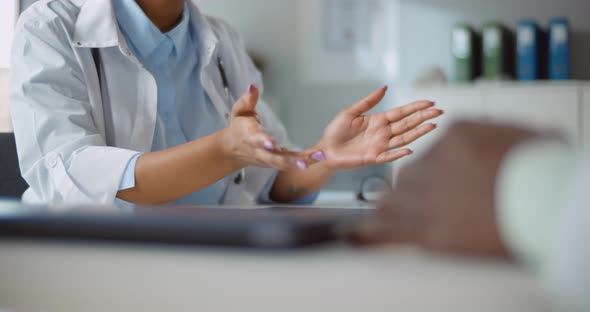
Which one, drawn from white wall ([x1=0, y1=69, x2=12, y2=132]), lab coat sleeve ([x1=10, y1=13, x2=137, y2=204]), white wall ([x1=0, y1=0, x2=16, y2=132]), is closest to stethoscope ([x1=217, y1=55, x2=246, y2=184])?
lab coat sleeve ([x1=10, y1=13, x2=137, y2=204])

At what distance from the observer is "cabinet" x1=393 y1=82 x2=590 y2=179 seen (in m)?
2.99

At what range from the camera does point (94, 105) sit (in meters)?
1.27

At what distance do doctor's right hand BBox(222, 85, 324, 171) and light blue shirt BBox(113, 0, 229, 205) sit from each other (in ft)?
2.02

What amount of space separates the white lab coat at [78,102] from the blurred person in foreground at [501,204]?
772 mm

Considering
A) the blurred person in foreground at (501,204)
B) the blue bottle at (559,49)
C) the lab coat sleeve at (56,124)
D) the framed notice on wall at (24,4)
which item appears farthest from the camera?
the blue bottle at (559,49)

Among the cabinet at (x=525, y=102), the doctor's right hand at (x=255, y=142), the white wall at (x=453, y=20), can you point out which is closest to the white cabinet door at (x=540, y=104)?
the cabinet at (x=525, y=102)

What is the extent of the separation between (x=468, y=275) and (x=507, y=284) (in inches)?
0.7

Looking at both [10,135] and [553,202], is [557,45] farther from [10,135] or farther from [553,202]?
[553,202]

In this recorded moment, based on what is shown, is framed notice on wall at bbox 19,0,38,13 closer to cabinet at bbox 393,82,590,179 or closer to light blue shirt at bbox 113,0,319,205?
light blue shirt at bbox 113,0,319,205

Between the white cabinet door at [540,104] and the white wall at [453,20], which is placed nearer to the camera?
the white cabinet door at [540,104]

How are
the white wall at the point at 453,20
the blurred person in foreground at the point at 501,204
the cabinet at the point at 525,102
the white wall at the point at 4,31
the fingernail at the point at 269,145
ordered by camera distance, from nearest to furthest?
the blurred person in foreground at the point at 501,204 < the fingernail at the point at 269,145 < the white wall at the point at 4,31 < the cabinet at the point at 525,102 < the white wall at the point at 453,20

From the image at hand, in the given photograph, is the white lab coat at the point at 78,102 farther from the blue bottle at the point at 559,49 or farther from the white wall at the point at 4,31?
the blue bottle at the point at 559,49

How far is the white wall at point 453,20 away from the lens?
340 cm

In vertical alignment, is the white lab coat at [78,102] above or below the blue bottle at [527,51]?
above
